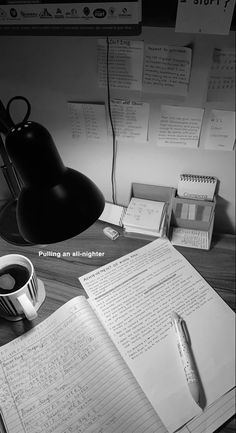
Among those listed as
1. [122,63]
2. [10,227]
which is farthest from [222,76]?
[10,227]

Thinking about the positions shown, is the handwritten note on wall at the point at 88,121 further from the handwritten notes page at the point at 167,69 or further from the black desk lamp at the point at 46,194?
the black desk lamp at the point at 46,194

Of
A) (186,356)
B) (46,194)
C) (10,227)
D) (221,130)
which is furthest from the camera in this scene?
(10,227)

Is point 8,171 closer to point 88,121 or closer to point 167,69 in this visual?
point 88,121

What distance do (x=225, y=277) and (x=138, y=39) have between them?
596mm

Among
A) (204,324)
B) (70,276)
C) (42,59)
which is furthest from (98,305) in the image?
(42,59)

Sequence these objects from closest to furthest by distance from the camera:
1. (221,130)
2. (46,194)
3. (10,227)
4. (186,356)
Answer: (46,194) < (186,356) < (221,130) < (10,227)

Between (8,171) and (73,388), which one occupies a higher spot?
(8,171)

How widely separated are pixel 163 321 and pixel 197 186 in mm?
371

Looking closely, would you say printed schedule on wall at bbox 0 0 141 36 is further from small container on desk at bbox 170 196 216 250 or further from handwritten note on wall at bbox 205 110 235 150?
small container on desk at bbox 170 196 216 250

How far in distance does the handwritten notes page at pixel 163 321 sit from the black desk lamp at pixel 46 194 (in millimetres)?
289

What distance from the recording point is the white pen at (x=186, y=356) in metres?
0.58

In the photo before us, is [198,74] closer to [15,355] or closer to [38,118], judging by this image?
[38,118]

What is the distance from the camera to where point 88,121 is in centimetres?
80

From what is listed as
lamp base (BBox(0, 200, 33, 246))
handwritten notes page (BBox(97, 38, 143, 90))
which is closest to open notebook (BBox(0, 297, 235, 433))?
lamp base (BBox(0, 200, 33, 246))
